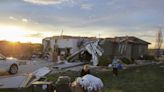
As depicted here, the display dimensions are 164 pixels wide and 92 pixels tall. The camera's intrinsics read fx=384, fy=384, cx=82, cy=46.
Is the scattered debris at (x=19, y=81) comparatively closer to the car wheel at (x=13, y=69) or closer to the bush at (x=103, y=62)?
the car wheel at (x=13, y=69)

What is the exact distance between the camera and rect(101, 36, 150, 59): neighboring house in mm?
54244

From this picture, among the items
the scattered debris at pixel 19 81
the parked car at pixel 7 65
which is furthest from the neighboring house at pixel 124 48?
the scattered debris at pixel 19 81

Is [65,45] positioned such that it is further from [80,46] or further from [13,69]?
[13,69]

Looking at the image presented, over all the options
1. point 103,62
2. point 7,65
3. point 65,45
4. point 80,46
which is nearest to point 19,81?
point 7,65

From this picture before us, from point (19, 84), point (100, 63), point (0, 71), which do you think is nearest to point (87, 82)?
point (19, 84)

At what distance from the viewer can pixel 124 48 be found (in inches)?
2429

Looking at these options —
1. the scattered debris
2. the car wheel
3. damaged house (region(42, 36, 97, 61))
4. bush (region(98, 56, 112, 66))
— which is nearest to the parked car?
the car wheel

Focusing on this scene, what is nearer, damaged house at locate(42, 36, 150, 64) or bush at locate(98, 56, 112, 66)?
bush at locate(98, 56, 112, 66)

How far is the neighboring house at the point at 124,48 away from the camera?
5424cm

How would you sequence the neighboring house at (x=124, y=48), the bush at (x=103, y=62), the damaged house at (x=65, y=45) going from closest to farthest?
1. the bush at (x=103, y=62)
2. the neighboring house at (x=124, y=48)
3. the damaged house at (x=65, y=45)

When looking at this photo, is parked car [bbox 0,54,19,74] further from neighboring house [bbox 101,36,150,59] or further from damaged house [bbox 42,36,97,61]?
damaged house [bbox 42,36,97,61]

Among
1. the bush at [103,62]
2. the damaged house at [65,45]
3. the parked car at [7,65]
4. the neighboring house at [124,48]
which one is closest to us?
the parked car at [7,65]

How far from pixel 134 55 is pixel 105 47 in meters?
17.8

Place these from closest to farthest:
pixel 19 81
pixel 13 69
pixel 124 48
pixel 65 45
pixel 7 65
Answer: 1. pixel 19 81
2. pixel 7 65
3. pixel 13 69
4. pixel 65 45
5. pixel 124 48
